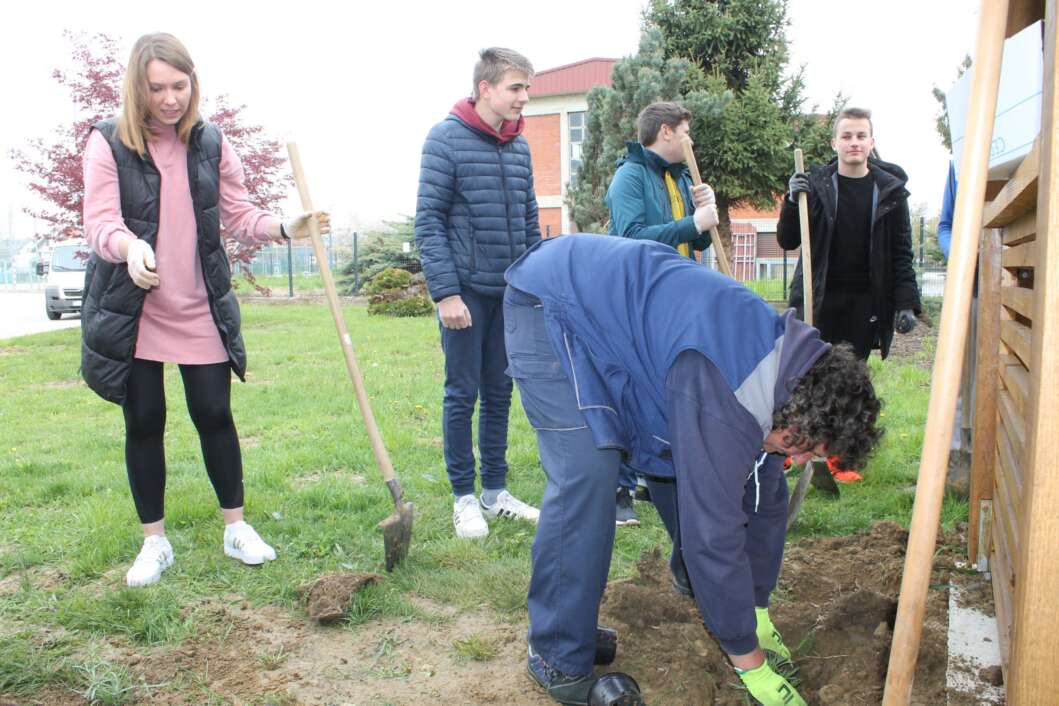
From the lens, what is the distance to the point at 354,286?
1998 cm

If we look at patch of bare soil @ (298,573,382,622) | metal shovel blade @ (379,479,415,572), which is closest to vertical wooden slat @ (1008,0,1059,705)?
patch of bare soil @ (298,573,382,622)

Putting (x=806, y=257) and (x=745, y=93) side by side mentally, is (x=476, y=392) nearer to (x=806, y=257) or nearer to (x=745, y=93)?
(x=806, y=257)

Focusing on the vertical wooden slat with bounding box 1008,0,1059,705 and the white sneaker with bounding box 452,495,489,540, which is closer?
the vertical wooden slat with bounding box 1008,0,1059,705

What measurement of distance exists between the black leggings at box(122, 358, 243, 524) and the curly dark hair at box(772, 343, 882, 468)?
2.13 meters

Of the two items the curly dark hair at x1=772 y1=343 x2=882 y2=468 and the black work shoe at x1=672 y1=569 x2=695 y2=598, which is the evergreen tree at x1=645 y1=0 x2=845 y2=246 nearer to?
the black work shoe at x1=672 y1=569 x2=695 y2=598

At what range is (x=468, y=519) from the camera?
3.58 m

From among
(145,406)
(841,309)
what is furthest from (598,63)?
(145,406)

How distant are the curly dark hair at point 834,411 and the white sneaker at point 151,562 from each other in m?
2.38

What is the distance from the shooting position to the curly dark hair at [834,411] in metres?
1.78

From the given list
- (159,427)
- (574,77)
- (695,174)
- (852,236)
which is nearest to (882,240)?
(852,236)

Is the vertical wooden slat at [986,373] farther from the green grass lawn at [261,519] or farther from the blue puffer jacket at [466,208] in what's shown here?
the blue puffer jacket at [466,208]

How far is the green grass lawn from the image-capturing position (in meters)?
2.83

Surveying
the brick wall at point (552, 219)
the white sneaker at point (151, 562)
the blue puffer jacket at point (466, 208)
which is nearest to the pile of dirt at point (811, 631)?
the blue puffer jacket at point (466, 208)

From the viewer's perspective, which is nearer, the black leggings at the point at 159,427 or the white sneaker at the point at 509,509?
the black leggings at the point at 159,427
